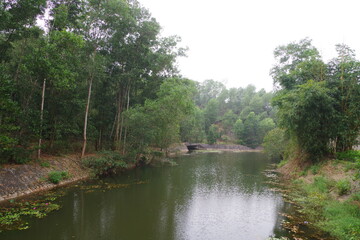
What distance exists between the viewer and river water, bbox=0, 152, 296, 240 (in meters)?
10.3

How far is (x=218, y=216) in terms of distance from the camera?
13.0 metres

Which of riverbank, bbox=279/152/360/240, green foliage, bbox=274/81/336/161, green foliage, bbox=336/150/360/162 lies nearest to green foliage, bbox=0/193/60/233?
riverbank, bbox=279/152/360/240

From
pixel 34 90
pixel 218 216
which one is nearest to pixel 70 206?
pixel 218 216

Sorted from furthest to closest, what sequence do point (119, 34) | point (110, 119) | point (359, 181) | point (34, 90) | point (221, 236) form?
point (110, 119), point (119, 34), point (34, 90), point (359, 181), point (221, 236)

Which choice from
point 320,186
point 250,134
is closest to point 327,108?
point 320,186

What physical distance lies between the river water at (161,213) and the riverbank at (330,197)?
143 centimetres

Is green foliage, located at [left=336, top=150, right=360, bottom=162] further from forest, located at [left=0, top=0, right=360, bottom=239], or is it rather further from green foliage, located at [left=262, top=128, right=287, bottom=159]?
green foliage, located at [left=262, top=128, right=287, bottom=159]

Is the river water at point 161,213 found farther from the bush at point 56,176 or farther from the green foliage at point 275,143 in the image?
the green foliage at point 275,143

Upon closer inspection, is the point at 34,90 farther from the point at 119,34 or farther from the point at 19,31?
the point at 119,34

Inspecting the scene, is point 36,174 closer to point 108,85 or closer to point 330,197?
point 108,85

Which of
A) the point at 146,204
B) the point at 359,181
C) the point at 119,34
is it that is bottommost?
the point at 146,204

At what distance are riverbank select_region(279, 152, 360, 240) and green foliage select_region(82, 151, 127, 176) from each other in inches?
619

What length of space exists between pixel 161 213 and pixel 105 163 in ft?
37.2

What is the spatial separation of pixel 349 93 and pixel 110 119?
25.2 metres
